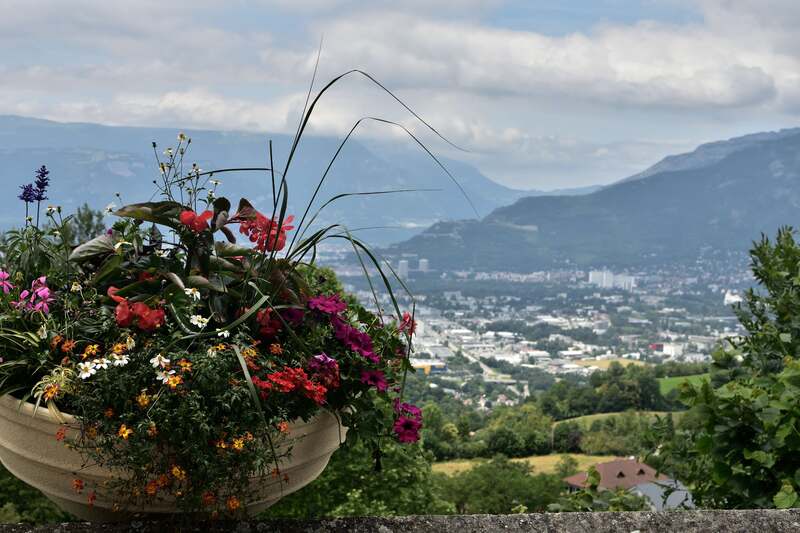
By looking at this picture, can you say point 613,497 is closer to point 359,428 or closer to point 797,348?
point 797,348

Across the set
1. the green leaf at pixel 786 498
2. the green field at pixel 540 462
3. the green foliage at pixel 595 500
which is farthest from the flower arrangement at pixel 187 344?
the green field at pixel 540 462

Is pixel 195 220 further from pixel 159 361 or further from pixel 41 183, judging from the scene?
pixel 41 183

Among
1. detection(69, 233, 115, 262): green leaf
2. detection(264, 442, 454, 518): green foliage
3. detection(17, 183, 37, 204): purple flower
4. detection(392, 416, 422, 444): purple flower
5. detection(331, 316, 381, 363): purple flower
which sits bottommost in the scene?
detection(264, 442, 454, 518): green foliage

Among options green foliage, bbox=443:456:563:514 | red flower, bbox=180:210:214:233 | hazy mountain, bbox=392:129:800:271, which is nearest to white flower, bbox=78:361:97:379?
red flower, bbox=180:210:214:233

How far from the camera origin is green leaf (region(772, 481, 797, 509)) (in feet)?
5.90

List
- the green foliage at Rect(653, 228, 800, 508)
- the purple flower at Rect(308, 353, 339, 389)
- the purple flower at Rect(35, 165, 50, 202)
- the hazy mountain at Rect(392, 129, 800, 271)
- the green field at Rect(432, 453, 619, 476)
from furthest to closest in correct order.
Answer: the hazy mountain at Rect(392, 129, 800, 271), the green field at Rect(432, 453, 619, 476), the green foliage at Rect(653, 228, 800, 508), the purple flower at Rect(35, 165, 50, 202), the purple flower at Rect(308, 353, 339, 389)

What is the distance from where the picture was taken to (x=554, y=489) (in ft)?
77.8

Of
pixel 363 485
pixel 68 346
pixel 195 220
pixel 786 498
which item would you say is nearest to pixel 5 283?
pixel 68 346

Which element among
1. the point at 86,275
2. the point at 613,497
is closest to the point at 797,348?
the point at 613,497

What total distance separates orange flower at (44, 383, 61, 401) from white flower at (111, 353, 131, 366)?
10 centimetres

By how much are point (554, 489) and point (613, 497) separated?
73.2 feet

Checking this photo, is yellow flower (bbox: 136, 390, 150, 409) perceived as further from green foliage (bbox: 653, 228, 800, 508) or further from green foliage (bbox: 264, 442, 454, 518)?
green foliage (bbox: 264, 442, 454, 518)

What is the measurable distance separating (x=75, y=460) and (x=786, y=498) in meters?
1.62

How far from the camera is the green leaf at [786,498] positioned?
5.90 feet
